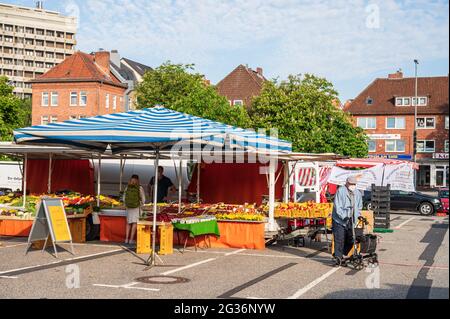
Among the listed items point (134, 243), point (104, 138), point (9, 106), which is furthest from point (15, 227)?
point (9, 106)

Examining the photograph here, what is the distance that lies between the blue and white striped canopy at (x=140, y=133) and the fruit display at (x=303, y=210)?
181 cm

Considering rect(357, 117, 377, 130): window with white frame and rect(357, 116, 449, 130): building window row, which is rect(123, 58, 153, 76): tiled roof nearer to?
rect(357, 117, 377, 130): window with white frame

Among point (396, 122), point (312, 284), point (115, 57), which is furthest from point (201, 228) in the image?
point (115, 57)

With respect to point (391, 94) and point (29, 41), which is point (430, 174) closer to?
point (391, 94)

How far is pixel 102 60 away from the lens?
81562 mm

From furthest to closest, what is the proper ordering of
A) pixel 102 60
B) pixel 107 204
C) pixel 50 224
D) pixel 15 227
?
pixel 102 60
pixel 107 204
pixel 15 227
pixel 50 224

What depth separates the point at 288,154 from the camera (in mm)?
18250

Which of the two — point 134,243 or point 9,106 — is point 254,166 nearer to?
point 134,243

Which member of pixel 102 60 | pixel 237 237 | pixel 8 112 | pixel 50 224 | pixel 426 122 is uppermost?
pixel 102 60

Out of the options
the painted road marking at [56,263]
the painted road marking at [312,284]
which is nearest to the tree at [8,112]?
the painted road marking at [56,263]

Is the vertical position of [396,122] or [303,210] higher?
[396,122]

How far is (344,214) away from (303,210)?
146 inches

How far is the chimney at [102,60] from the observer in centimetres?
8106

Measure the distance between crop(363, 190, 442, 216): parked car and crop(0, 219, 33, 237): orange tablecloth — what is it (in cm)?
2011
